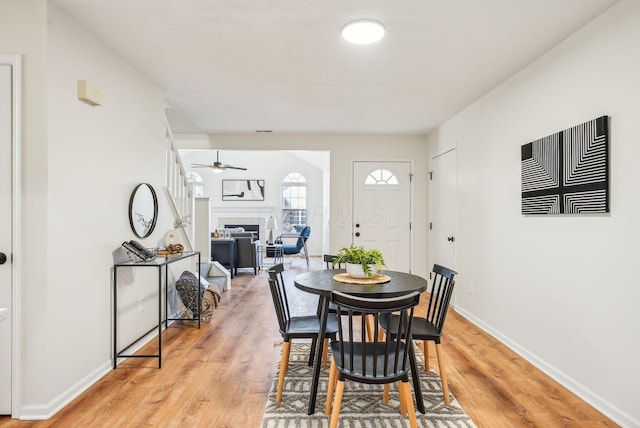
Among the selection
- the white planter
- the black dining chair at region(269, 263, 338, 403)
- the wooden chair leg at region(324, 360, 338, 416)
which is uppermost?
the white planter

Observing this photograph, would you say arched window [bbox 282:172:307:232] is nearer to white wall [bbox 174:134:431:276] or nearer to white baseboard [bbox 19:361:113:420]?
white wall [bbox 174:134:431:276]

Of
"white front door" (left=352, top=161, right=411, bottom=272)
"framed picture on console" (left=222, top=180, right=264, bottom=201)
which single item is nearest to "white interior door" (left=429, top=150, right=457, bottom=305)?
"white front door" (left=352, top=161, right=411, bottom=272)

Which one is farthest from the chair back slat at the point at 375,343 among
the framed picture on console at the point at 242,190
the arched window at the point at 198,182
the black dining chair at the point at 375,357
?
the arched window at the point at 198,182

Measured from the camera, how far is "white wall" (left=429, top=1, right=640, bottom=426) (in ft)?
6.82

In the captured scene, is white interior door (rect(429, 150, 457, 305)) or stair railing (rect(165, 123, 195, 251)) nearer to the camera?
stair railing (rect(165, 123, 195, 251))

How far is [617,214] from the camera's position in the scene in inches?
84.8

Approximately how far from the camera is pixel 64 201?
2234 mm

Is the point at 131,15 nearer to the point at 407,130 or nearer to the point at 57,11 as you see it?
the point at 57,11

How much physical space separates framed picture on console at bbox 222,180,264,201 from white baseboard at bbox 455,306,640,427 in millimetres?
8018

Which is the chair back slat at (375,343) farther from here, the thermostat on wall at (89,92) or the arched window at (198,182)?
the arched window at (198,182)

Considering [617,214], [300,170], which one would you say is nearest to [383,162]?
[617,214]

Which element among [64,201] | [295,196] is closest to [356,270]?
[64,201]

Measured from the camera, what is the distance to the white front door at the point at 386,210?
5.81 metres

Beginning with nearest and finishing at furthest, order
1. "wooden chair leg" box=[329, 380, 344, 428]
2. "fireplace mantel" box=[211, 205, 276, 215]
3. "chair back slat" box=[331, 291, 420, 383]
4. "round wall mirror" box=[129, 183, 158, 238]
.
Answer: "chair back slat" box=[331, 291, 420, 383], "wooden chair leg" box=[329, 380, 344, 428], "round wall mirror" box=[129, 183, 158, 238], "fireplace mantel" box=[211, 205, 276, 215]
